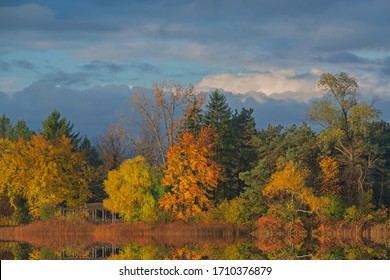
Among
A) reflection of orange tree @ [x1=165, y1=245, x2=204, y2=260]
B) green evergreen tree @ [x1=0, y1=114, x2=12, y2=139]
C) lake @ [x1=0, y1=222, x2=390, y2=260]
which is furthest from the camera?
green evergreen tree @ [x1=0, y1=114, x2=12, y2=139]

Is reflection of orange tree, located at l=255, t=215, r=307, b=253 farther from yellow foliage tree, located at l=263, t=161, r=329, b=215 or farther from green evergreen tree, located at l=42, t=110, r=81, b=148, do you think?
green evergreen tree, located at l=42, t=110, r=81, b=148

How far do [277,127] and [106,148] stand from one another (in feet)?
130

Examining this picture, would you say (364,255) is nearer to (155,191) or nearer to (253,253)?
(253,253)

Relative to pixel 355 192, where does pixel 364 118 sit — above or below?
above

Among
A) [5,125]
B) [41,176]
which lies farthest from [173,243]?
[5,125]

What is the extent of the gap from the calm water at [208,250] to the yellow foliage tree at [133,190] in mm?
6243

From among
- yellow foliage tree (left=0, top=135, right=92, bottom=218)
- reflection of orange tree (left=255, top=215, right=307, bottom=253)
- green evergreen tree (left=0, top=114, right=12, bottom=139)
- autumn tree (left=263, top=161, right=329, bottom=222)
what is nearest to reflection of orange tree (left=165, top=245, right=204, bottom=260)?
reflection of orange tree (left=255, top=215, right=307, bottom=253)

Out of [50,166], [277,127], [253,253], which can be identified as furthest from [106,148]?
[253,253]

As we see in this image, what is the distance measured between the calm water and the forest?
335 centimetres

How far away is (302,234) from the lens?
5222cm

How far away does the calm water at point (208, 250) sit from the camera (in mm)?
39938

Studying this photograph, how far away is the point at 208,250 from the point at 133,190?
1639 cm

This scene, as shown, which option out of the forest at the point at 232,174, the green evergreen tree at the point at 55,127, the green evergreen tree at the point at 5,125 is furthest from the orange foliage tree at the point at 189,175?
the green evergreen tree at the point at 5,125

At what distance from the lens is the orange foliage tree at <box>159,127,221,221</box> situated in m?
56.5
